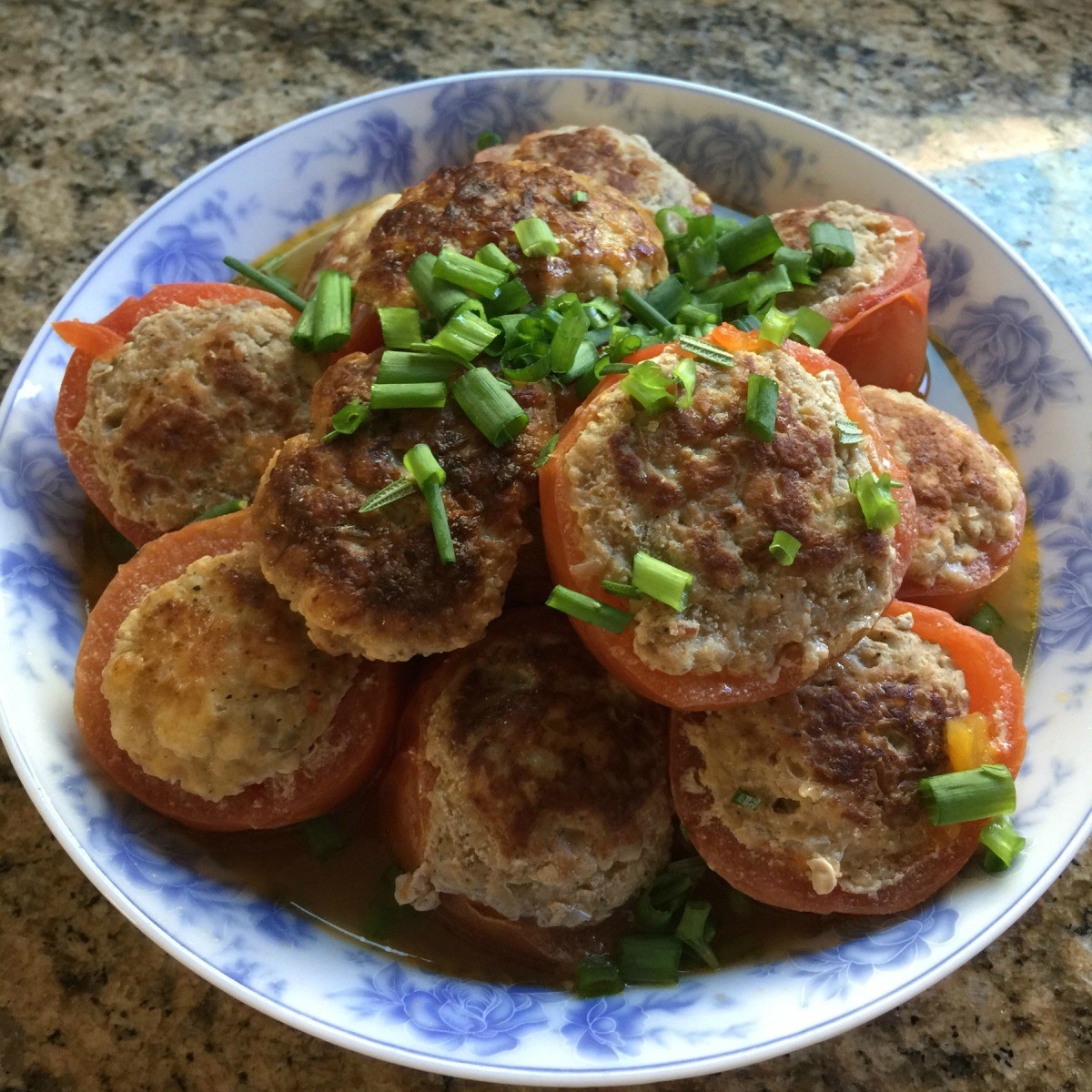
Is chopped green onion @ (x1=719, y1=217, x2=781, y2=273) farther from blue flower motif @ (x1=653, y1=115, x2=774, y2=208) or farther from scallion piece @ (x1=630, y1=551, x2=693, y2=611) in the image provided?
scallion piece @ (x1=630, y1=551, x2=693, y2=611)

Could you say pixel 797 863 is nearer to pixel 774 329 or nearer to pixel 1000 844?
pixel 1000 844

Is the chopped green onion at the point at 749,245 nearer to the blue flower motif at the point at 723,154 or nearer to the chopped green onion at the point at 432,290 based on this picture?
the blue flower motif at the point at 723,154

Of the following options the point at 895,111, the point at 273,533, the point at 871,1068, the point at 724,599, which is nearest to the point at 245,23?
the point at 895,111

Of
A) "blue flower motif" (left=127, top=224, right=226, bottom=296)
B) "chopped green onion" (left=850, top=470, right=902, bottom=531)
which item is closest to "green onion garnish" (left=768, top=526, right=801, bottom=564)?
"chopped green onion" (left=850, top=470, right=902, bottom=531)

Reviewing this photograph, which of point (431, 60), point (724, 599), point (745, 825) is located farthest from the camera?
point (431, 60)

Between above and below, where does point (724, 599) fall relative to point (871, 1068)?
above

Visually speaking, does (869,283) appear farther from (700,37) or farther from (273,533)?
(700,37)
